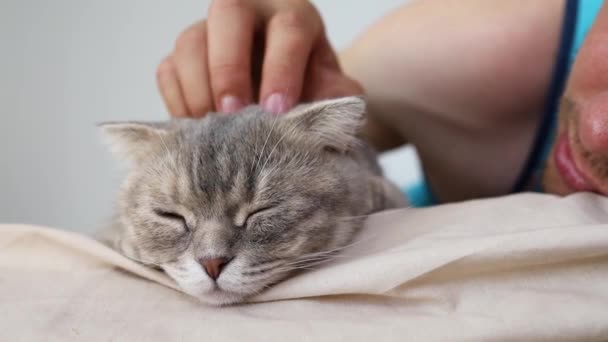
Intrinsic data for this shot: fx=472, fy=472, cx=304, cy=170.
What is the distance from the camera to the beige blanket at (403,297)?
0.52m

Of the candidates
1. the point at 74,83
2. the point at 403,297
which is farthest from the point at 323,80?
the point at 74,83

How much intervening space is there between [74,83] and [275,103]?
5.36 feet

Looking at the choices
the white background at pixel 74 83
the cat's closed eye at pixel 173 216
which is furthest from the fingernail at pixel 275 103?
the white background at pixel 74 83

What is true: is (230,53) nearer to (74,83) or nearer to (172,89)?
(172,89)

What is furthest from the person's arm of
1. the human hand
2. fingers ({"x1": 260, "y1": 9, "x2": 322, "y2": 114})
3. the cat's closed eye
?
the cat's closed eye

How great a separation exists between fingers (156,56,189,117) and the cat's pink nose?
20.2 inches

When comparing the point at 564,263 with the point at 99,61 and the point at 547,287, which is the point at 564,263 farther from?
the point at 99,61

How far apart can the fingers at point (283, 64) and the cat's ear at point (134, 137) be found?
0.22 metres

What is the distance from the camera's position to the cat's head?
70 cm

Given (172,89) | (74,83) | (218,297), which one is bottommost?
(74,83)

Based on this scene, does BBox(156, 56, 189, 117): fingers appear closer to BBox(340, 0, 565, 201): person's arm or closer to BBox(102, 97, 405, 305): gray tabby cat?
BBox(102, 97, 405, 305): gray tabby cat

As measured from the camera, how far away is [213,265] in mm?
691

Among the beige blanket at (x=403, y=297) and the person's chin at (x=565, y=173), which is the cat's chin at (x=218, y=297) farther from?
the person's chin at (x=565, y=173)

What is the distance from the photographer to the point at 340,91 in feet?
3.67
